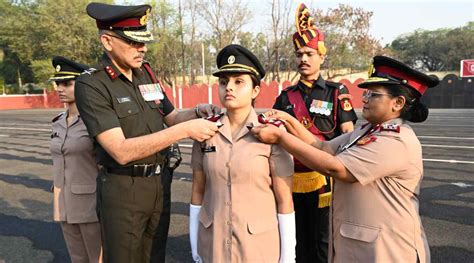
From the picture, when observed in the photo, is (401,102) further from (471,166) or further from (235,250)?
(471,166)

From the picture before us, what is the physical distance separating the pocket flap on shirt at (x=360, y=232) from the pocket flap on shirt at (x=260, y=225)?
1.45 feet

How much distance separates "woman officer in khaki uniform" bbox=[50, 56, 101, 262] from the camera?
2953 millimetres

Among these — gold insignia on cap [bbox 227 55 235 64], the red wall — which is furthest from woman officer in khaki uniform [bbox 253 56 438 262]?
the red wall

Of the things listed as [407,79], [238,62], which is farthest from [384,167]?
[238,62]

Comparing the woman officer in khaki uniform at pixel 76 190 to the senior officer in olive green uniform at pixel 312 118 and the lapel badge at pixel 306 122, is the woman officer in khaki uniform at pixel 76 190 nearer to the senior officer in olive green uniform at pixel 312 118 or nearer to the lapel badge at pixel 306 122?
the senior officer in olive green uniform at pixel 312 118

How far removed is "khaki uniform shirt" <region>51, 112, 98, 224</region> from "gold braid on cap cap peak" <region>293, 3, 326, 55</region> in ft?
6.88

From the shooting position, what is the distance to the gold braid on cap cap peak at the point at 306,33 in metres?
3.32

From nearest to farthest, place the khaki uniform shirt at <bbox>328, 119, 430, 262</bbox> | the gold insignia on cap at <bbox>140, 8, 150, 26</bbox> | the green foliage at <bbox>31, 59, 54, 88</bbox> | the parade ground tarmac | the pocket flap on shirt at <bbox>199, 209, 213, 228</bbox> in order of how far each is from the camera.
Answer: the khaki uniform shirt at <bbox>328, 119, 430, 262</bbox>
the pocket flap on shirt at <bbox>199, 209, 213, 228</bbox>
the gold insignia on cap at <bbox>140, 8, 150, 26</bbox>
the parade ground tarmac
the green foliage at <bbox>31, 59, 54, 88</bbox>

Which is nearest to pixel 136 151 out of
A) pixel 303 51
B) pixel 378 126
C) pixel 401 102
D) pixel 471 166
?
pixel 378 126

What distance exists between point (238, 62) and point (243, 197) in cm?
81

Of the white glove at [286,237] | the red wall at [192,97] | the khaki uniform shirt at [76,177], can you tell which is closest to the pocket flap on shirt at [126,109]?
the khaki uniform shirt at [76,177]

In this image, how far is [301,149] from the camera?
2053 mm

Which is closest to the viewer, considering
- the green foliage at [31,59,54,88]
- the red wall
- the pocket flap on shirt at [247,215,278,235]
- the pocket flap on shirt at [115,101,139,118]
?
the pocket flap on shirt at [247,215,278,235]

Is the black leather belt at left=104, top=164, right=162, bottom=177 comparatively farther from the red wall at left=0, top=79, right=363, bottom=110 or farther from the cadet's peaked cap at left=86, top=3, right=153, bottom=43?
the red wall at left=0, top=79, right=363, bottom=110
